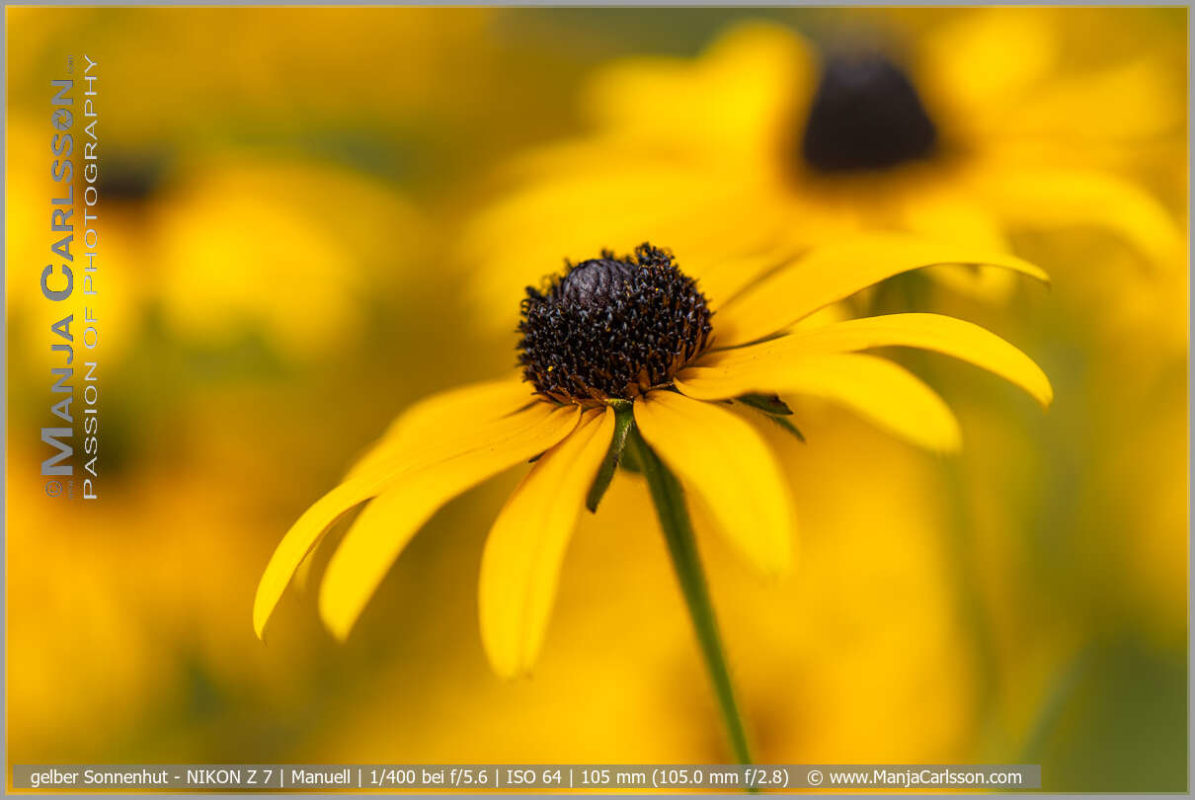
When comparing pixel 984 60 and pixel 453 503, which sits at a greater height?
pixel 984 60

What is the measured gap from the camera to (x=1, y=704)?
1.37 meters

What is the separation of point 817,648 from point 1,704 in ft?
3.61

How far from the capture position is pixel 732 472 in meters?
0.75

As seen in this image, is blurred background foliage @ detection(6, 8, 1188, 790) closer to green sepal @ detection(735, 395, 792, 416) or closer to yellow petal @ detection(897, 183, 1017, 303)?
Result: yellow petal @ detection(897, 183, 1017, 303)

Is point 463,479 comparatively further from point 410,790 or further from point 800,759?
point 800,759

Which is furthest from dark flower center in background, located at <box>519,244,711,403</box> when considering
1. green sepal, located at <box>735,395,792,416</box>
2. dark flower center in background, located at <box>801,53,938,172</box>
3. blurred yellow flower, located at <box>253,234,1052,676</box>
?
dark flower center in background, located at <box>801,53,938,172</box>

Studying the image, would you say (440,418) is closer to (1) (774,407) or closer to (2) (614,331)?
(2) (614,331)

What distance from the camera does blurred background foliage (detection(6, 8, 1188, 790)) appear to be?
1.44 meters

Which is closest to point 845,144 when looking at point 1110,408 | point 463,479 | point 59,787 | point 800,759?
point 1110,408

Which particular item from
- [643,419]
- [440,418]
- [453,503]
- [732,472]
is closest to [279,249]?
[453,503]

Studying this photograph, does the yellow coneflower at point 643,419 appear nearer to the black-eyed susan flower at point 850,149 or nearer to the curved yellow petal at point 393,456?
the curved yellow petal at point 393,456

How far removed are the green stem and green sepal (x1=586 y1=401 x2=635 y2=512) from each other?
0.08 ft

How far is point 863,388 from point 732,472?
10cm
